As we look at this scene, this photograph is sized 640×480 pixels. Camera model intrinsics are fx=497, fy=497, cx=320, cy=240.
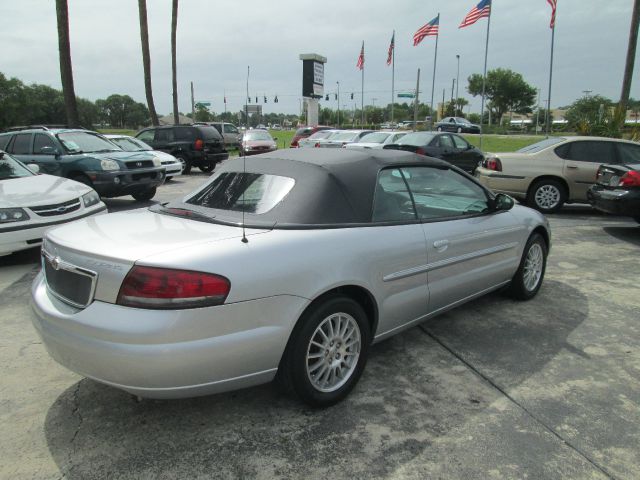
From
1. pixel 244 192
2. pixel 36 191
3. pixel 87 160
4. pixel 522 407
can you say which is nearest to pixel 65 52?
pixel 87 160

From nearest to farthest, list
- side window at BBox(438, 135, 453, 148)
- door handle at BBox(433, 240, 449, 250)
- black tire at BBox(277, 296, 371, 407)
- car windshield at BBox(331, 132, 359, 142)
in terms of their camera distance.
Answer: black tire at BBox(277, 296, 371, 407) < door handle at BBox(433, 240, 449, 250) < side window at BBox(438, 135, 453, 148) < car windshield at BBox(331, 132, 359, 142)

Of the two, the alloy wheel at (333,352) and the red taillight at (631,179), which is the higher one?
the red taillight at (631,179)

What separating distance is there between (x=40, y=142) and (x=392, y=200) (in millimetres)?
9025

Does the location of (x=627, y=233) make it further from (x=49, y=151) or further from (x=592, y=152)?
(x=49, y=151)

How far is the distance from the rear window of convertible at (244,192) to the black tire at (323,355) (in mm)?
719

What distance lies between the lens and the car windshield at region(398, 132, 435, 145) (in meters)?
14.1

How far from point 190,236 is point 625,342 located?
3402 mm

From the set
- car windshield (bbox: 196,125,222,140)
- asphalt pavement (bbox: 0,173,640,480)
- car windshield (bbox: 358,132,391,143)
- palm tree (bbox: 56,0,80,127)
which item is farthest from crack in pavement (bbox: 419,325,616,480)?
palm tree (bbox: 56,0,80,127)

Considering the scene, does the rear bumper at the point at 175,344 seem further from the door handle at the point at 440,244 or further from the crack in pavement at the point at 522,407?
the crack in pavement at the point at 522,407

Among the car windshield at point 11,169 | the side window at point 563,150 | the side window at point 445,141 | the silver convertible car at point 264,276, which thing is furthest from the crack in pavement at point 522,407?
the side window at point 445,141

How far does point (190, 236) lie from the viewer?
8.77 feet

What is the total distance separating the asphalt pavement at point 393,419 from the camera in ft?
7.86

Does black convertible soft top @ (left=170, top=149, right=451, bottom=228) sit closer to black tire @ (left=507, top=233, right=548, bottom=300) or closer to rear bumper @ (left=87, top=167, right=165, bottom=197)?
black tire @ (left=507, top=233, right=548, bottom=300)

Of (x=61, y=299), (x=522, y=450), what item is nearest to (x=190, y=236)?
(x=61, y=299)
